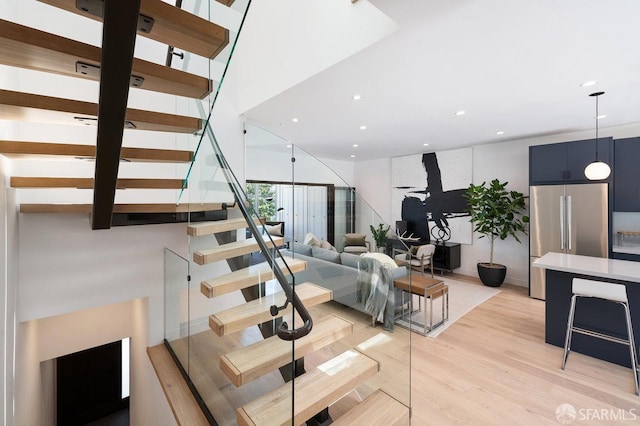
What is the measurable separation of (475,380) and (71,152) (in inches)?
145

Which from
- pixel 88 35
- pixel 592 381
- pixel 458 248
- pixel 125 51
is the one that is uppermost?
pixel 88 35

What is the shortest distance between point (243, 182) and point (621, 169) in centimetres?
529

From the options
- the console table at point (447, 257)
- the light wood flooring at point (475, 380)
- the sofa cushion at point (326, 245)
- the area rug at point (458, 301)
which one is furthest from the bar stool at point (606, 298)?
the console table at point (447, 257)

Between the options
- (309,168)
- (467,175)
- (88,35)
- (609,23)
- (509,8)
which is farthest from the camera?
(309,168)

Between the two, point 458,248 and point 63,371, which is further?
point 458,248

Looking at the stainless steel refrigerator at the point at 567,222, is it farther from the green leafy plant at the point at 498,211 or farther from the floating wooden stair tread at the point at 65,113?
the floating wooden stair tread at the point at 65,113

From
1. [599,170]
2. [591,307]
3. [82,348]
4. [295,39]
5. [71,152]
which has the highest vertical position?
[295,39]

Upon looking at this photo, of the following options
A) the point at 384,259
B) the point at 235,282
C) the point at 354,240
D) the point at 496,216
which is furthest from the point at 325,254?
the point at 496,216

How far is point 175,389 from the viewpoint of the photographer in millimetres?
2262

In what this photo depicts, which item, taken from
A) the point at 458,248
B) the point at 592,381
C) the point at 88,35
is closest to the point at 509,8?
the point at 592,381

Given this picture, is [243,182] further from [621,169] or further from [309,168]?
[621,169]

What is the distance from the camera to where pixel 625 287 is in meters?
2.60

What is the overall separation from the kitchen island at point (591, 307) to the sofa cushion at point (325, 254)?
7.08 feet

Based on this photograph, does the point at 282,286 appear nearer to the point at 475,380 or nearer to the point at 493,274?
the point at 475,380
